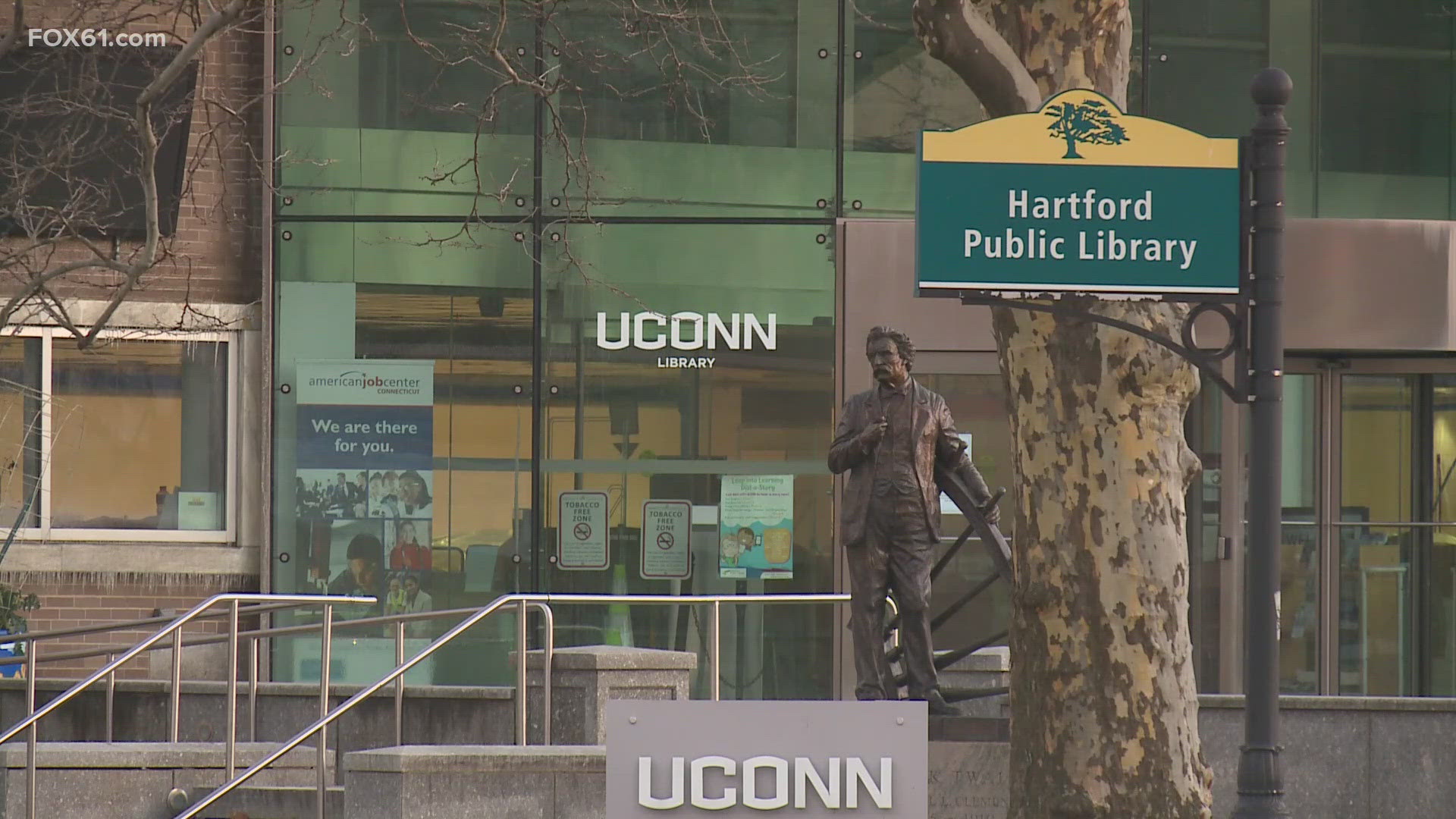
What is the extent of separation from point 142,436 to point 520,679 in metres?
6.62

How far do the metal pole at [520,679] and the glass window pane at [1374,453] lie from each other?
7864 millimetres

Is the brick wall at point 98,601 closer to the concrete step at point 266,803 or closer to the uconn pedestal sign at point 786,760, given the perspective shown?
the concrete step at point 266,803

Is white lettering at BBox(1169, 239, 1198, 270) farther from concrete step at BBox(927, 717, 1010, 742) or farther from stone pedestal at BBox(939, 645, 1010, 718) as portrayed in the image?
stone pedestal at BBox(939, 645, 1010, 718)

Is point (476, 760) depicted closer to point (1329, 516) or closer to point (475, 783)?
point (475, 783)

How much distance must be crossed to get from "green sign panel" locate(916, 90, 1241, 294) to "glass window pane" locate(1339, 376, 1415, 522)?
32.4 ft

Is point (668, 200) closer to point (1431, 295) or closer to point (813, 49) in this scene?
point (813, 49)

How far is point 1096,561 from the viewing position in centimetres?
804

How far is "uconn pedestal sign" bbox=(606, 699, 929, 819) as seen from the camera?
4.96 meters

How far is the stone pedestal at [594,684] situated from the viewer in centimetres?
1083

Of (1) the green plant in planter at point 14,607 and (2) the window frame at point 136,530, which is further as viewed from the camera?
(2) the window frame at point 136,530

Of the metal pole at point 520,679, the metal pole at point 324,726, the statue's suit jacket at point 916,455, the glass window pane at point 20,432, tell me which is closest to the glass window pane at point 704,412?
the glass window pane at point 20,432

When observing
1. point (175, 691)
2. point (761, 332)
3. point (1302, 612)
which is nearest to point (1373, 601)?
point (1302, 612)

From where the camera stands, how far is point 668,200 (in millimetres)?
16000

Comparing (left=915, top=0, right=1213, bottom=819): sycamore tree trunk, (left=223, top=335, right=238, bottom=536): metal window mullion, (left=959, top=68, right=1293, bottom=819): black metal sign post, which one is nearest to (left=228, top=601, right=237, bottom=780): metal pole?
(left=915, top=0, right=1213, bottom=819): sycamore tree trunk
